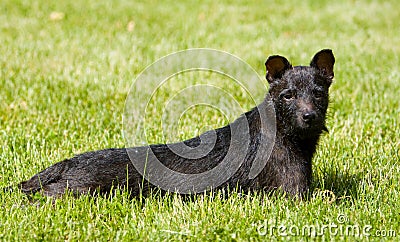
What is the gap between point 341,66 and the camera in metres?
9.99

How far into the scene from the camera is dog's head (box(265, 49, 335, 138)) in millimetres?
4926

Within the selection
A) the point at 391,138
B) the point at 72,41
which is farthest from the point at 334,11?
the point at 391,138

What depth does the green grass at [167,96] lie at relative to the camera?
457 cm

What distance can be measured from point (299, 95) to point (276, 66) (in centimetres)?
36

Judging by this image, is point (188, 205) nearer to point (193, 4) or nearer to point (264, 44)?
point (264, 44)

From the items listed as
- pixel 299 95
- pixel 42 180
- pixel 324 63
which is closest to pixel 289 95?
pixel 299 95

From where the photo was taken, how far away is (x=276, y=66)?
17.0 ft

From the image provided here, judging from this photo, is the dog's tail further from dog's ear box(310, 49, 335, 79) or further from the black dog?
dog's ear box(310, 49, 335, 79)

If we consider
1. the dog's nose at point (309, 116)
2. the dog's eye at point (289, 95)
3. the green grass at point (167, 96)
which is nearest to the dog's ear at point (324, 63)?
the dog's eye at point (289, 95)

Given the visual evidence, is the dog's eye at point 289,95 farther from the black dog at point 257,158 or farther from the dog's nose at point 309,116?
the dog's nose at point 309,116

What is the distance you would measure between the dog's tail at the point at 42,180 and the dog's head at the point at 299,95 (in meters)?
1.94

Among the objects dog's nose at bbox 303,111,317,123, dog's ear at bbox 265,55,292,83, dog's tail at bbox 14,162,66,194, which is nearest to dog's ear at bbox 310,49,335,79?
dog's ear at bbox 265,55,292,83

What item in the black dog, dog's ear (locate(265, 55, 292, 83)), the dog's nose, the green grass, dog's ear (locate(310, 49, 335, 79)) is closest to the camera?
the green grass

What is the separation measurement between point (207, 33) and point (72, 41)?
106 inches
